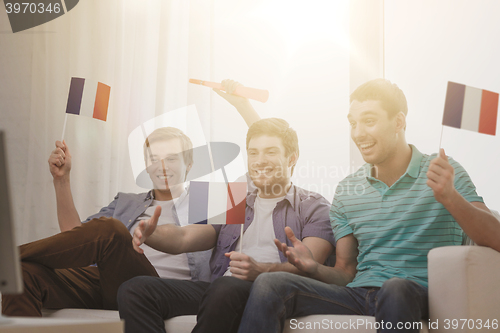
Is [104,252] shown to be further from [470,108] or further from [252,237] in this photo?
[470,108]

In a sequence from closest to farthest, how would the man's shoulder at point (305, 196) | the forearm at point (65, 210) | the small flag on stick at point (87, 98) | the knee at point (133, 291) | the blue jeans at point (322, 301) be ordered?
the blue jeans at point (322, 301) < the knee at point (133, 291) < the man's shoulder at point (305, 196) < the forearm at point (65, 210) < the small flag on stick at point (87, 98)

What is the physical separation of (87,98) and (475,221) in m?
1.66

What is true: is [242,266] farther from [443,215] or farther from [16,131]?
[16,131]

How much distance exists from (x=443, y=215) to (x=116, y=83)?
1.75m

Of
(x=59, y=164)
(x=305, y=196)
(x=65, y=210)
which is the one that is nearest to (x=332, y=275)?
(x=305, y=196)

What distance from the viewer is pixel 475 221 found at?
1224 millimetres

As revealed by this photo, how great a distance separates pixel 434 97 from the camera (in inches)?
72.1

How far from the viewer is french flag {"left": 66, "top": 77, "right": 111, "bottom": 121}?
199 cm

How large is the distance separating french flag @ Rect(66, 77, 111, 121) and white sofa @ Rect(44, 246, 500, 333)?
1.38 meters

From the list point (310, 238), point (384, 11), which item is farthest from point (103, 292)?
point (384, 11)

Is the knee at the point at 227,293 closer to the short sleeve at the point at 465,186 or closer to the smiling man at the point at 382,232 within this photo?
the smiling man at the point at 382,232

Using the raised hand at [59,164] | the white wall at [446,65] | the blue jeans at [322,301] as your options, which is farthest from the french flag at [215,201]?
the white wall at [446,65]

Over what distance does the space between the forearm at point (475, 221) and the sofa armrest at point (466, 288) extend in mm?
46

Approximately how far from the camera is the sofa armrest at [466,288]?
1.09 metres
